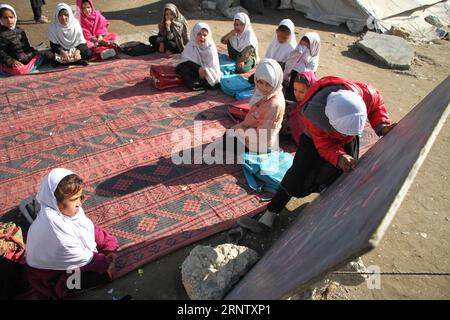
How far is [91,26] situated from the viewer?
6477 millimetres

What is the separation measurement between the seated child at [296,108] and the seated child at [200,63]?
1670 millimetres

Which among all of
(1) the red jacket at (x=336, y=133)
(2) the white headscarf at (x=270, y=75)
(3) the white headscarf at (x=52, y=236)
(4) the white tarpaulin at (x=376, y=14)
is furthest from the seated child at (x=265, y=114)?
(4) the white tarpaulin at (x=376, y=14)

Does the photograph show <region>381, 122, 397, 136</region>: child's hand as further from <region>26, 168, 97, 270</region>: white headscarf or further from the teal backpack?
<region>26, 168, 97, 270</region>: white headscarf

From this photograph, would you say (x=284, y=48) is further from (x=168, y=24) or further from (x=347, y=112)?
(x=347, y=112)

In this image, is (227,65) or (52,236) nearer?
(52,236)

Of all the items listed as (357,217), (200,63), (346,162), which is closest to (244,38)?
(200,63)

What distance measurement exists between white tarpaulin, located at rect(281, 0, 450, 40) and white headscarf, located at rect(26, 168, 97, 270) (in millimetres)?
8968

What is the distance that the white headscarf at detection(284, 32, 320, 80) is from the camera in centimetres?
518

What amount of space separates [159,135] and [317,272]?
329cm

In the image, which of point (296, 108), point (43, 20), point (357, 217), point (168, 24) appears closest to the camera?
point (357, 217)

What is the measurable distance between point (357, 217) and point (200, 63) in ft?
15.2

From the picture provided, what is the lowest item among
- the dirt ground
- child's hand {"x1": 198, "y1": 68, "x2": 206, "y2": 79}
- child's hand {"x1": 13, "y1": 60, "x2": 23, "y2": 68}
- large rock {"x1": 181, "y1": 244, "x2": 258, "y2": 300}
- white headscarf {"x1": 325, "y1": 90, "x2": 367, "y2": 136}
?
the dirt ground

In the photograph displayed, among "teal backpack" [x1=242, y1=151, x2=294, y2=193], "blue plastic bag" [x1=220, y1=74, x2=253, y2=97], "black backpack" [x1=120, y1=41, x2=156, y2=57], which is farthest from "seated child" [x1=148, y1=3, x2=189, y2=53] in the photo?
"teal backpack" [x1=242, y1=151, x2=294, y2=193]

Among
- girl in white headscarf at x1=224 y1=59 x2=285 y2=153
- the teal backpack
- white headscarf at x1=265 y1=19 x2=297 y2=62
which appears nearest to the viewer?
the teal backpack
